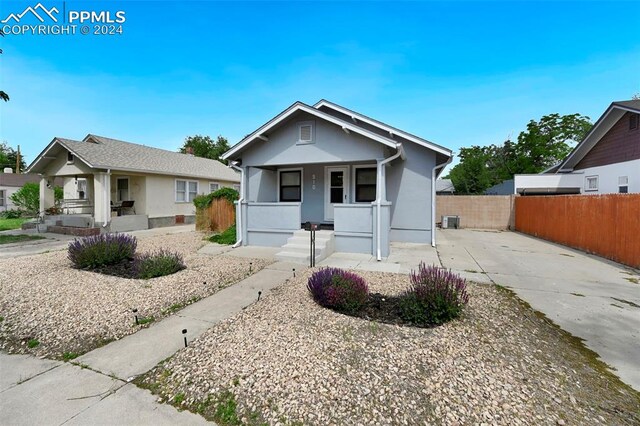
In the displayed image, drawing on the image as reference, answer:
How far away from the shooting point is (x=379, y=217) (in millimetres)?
8258

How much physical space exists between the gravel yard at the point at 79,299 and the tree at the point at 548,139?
125 feet

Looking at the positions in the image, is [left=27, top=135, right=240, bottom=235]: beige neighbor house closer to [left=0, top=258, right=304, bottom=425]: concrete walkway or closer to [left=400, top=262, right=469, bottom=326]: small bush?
[left=0, top=258, right=304, bottom=425]: concrete walkway

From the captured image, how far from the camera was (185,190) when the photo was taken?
18047 mm

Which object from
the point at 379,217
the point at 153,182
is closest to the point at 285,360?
the point at 379,217

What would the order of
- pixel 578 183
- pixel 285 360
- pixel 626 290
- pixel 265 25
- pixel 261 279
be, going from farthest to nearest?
1. pixel 578 183
2. pixel 265 25
3. pixel 261 279
4. pixel 626 290
5. pixel 285 360

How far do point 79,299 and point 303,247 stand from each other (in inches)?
203

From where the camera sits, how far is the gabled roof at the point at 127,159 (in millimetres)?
13492

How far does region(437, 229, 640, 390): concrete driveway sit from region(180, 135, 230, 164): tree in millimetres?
41502

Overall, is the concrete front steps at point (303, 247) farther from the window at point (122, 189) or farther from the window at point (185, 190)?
the window at point (122, 189)

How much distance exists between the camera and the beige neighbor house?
13516 millimetres

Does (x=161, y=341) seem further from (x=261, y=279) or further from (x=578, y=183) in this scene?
(x=578, y=183)

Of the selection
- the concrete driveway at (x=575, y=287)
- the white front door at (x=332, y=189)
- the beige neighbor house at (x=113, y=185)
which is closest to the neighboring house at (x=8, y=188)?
the beige neighbor house at (x=113, y=185)

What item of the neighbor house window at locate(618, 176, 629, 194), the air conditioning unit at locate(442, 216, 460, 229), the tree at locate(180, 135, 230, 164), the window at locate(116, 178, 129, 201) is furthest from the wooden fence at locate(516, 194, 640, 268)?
the tree at locate(180, 135, 230, 164)

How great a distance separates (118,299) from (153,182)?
1310 cm
